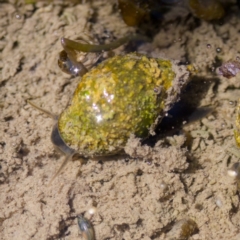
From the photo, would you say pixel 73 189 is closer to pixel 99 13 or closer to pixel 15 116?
pixel 15 116

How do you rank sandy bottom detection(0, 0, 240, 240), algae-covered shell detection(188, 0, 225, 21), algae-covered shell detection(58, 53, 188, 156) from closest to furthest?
algae-covered shell detection(58, 53, 188, 156)
sandy bottom detection(0, 0, 240, 240)
algae-covered shell detection(188, 0, 225, 21)

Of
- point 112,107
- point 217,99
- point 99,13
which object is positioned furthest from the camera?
point 99,13

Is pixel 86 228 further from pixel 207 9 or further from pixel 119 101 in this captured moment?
pixel 207 9

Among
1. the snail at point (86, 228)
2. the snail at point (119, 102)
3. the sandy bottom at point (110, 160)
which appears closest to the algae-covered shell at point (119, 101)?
the snail at point (119, 102)

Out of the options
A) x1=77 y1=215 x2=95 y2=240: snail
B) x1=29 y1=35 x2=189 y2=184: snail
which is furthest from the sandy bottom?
x1=29 y1=35 x2=189 y2=184: snail

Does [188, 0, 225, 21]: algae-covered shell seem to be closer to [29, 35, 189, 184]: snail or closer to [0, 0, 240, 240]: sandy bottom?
[0, 0, 240, 240]: sandy bottom

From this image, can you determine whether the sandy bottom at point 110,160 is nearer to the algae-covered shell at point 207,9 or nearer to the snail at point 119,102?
the algae-covered shell at point 207,9

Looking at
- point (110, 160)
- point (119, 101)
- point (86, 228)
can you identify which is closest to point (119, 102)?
point (119, 101)

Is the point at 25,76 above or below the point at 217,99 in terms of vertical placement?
above

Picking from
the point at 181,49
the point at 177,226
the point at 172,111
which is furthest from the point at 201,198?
the point at 181,49
